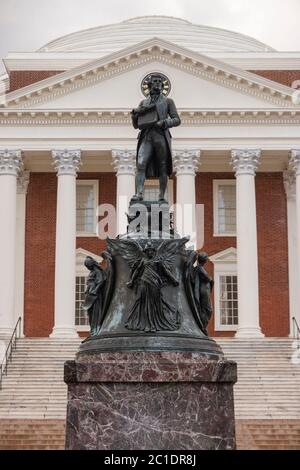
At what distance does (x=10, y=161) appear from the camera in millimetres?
38656

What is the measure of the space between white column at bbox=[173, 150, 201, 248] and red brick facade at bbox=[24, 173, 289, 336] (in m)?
4.07

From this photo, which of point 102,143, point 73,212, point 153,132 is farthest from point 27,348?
point 153,132

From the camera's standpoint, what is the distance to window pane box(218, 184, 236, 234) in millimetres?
42688

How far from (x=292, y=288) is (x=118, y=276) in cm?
3005

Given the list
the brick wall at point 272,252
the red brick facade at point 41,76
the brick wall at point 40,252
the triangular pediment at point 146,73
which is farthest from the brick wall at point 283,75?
the brick wall at point 40,252

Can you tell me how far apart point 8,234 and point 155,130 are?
25083mm

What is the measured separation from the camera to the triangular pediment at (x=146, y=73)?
38.7 meters

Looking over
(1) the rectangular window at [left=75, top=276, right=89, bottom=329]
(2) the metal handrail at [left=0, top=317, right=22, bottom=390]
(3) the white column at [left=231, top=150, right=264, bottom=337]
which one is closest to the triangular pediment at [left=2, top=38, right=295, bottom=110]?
(3) the white column at [left=231, top=150, right=264, bottom=337]

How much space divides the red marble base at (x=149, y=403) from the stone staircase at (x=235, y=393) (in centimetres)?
1110

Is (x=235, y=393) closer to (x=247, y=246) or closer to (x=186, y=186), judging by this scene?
(x=247, y=246)

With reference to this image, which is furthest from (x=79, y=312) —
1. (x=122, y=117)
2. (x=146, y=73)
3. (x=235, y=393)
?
(x=235, y=393)

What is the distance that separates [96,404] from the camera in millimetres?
11070

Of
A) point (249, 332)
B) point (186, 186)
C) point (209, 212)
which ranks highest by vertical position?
point (186, 186)
